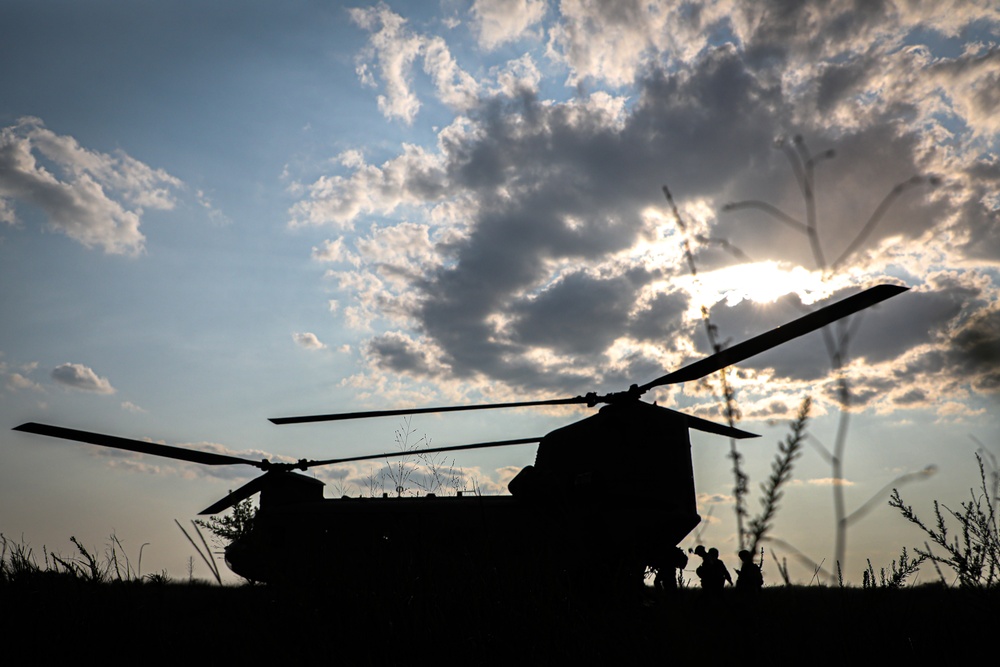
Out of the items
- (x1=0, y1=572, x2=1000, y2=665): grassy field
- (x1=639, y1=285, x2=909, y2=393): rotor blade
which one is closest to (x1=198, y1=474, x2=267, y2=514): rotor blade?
(x1=0, y1=572, x2=1000, y2=665): grassy field

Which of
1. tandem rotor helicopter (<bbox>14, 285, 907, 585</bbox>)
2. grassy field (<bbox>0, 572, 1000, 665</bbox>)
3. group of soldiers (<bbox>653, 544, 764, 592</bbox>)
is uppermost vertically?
tandem rotor helicopter (<bbox>14, 285, 907, 585</bbox>)

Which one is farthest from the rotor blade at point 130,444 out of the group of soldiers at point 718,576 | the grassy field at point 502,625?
the group of soldiers at point 718,576

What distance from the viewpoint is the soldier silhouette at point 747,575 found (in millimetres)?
1760

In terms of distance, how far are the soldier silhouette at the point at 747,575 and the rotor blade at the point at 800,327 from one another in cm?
55

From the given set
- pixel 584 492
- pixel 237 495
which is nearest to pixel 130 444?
pixel 237 495

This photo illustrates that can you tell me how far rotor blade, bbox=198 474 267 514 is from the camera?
10.2m

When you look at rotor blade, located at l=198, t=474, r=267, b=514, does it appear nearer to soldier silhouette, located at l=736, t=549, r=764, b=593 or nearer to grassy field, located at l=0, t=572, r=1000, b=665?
grassy field, located at l=0, t=572, r=1000, b=665

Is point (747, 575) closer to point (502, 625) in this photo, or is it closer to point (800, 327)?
point (502, 625)

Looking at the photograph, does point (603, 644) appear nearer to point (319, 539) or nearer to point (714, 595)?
point (714, 595)

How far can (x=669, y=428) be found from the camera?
27.2 ft

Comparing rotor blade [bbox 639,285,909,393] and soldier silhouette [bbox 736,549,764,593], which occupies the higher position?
rotor blade [bbox 639,285,909,393]

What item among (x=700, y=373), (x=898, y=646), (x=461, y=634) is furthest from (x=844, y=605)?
(x=700, y=373)

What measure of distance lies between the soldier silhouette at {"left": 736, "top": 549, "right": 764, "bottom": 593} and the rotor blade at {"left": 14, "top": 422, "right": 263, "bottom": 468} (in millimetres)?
7941

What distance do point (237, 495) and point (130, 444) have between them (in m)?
2.76
